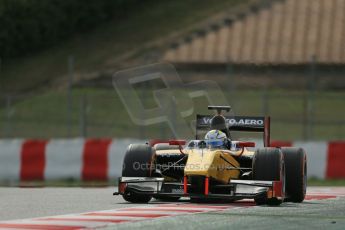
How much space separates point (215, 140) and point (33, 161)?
826cm

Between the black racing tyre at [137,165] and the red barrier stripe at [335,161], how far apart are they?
743 centimetres

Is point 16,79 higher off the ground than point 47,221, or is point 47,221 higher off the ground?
point 16,79

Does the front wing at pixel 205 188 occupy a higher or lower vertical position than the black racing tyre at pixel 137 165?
lower

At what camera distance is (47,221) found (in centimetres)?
1161

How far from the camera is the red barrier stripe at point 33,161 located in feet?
73.0

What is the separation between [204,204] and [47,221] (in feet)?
9.24

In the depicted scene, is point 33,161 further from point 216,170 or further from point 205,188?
point 205,188

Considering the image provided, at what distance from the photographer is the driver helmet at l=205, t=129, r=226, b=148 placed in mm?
14656

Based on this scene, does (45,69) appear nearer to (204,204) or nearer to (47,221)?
(204,204)

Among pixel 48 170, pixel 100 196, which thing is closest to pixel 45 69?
pixel 48 170

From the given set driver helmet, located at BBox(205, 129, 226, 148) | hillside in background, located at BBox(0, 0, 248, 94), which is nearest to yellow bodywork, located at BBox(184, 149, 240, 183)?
driver helmet, located at BBox(205, 129, 226, 148)

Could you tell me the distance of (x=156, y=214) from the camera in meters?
12.5

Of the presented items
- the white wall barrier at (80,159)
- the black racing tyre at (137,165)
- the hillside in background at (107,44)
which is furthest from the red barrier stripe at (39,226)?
the hillside in background at (107,44)

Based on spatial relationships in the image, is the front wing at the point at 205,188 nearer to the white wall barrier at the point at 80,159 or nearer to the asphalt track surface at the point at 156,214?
the asphalt track surface at the point at 156,214
